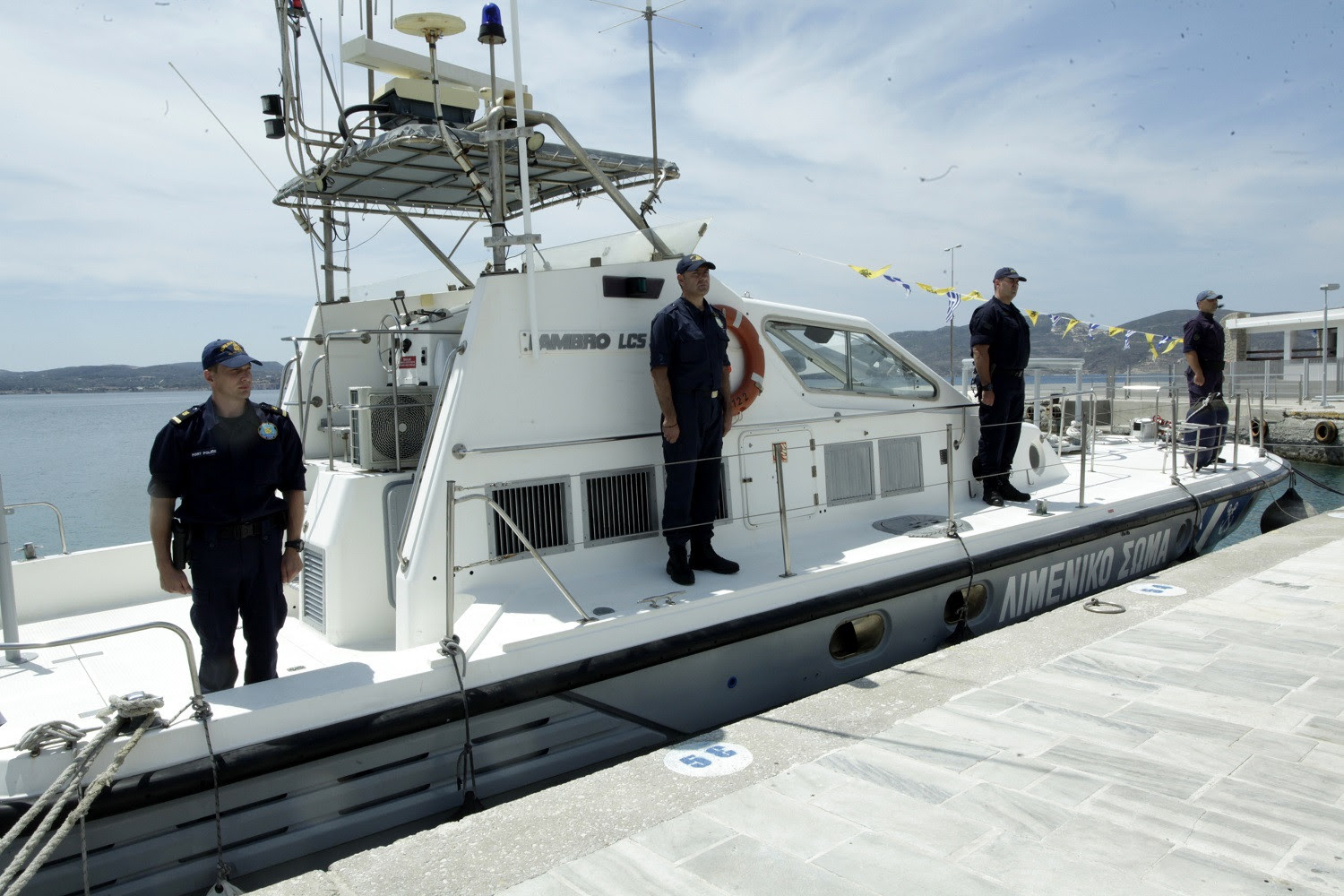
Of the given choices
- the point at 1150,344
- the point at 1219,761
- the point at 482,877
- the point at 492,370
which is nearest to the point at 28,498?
the point at 492,370

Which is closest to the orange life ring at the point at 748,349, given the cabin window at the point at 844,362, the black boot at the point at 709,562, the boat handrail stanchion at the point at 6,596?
the cabin window at the point at 844,362

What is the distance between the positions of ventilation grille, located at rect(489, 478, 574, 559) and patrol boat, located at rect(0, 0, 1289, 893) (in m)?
0.01

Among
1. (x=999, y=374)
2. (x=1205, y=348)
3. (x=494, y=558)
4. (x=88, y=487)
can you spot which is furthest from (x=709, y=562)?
(x=88, y=487)

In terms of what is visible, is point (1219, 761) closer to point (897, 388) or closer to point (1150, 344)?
point (897, 388)

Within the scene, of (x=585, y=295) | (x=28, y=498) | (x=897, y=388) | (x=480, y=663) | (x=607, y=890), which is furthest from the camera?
(x=28, y=498)

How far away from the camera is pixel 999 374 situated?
6230mm

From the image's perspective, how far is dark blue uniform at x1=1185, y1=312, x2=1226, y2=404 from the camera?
26.7ft

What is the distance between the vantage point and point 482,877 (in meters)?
2.55

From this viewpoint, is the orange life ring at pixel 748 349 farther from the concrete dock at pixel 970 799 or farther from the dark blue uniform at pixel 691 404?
the concrete dock at pixel 970 799

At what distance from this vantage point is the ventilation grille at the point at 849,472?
5.57 m

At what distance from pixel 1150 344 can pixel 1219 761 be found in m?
16.7

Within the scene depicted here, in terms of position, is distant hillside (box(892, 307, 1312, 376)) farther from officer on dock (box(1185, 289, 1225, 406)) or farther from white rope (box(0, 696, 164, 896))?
white rope (box(0, 696, 164, 896))

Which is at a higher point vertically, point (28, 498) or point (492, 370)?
point (492, 370)

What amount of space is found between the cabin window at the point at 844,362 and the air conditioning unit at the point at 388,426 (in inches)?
82.7
